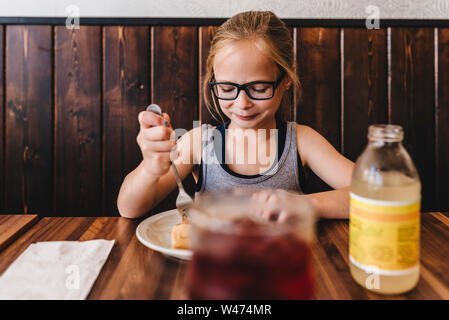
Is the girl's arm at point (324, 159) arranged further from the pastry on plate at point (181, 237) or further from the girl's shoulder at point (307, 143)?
the pastry on plate at point (181, 237)

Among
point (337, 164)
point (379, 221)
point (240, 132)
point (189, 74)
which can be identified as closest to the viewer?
point (379, 221)

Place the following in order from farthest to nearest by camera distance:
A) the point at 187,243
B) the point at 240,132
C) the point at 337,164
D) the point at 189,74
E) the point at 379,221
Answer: the point at 189,74, the point at 240,132, the point at 337,164, the point at 187,243, the point at 379,221

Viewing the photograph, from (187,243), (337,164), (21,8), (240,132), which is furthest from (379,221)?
(21,8)

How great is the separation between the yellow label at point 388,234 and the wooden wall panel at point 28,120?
4.66 feet

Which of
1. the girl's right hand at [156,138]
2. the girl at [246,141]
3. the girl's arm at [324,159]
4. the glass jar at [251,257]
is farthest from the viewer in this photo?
the girl's arm at [324,159]

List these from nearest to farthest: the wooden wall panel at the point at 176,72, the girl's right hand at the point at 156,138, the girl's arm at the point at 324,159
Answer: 1. the girl's right hand at the point at 156,138
2. the girl's arm at the point at 324,159
3. the wooden wall panel at the point at 176,72

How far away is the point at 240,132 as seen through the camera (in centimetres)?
132

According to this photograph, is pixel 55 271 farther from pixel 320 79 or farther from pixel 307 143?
pixel 320 79

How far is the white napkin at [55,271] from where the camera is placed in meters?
0.52

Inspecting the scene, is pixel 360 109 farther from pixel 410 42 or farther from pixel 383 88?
pixel 410 42

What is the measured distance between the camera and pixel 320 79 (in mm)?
1518

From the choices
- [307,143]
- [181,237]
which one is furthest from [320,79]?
[181,237]

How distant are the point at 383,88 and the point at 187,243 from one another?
1.24m

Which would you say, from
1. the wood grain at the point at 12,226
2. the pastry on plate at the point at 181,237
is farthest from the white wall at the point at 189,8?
the pastry on plate at the point at 181,237
